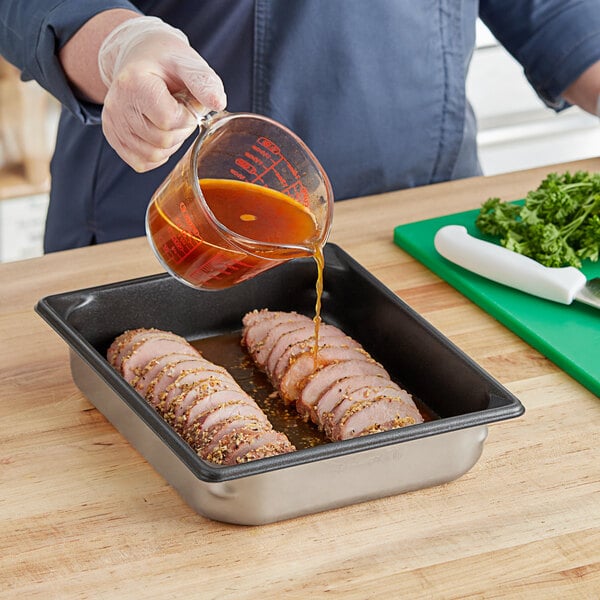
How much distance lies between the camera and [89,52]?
1.53 m

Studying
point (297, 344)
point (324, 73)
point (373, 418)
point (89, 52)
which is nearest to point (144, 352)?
point (297, 344)

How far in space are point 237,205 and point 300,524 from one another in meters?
0.37

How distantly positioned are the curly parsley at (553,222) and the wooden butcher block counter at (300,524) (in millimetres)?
252

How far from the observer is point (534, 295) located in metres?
1.55

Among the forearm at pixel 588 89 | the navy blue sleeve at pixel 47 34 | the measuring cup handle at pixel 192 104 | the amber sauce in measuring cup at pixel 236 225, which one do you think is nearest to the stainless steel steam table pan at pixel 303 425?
the amber sauce in measuring cup at pixel 236 225

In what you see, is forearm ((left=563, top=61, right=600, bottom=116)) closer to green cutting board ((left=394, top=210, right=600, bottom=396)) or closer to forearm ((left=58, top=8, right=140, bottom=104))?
green cutting board ((left=394, top=210, right=600, bottom=396))

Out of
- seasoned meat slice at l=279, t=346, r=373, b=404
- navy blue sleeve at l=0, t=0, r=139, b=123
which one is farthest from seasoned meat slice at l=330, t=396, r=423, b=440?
navy blue sleeve at l=0, t=0, r=139, b=123

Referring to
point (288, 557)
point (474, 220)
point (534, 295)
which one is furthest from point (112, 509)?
point (474, 220)

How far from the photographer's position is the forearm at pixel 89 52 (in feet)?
4.96

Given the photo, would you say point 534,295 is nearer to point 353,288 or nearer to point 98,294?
point 353,288

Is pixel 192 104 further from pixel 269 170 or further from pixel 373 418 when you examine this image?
pixel 373 418

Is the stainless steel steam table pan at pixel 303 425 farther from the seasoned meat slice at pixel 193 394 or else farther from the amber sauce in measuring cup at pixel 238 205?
the amber sauce in measuring cup at pixel 238 205

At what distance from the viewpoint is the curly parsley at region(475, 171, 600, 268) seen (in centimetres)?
160

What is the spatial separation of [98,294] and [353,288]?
1.20ft
